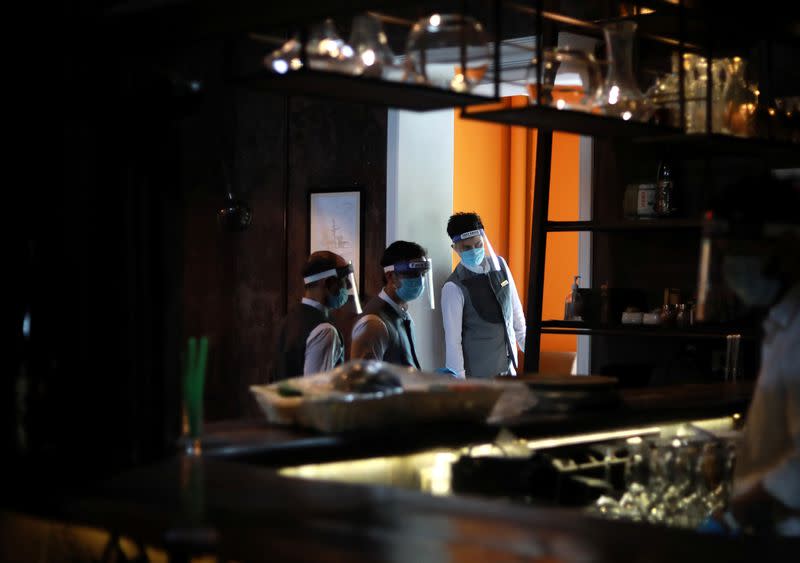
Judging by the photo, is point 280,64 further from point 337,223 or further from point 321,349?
point 337,223

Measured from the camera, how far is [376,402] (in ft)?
10.5

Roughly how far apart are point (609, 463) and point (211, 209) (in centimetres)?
571

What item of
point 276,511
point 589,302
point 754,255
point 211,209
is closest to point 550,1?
point 589,302

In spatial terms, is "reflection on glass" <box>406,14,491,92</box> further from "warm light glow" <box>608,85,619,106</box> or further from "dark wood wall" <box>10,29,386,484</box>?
"warm light glow" <box>608,85,619,106</box>

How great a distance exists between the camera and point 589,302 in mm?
6352

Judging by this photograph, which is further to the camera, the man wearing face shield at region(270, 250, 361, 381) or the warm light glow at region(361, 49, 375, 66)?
the man wearing face shield at region(270, 250, 361, 381)

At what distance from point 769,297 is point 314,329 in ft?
10.2

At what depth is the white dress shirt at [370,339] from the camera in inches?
222

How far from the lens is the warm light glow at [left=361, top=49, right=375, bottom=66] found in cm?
284

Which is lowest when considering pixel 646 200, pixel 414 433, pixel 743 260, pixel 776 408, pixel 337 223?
pixel 414 433

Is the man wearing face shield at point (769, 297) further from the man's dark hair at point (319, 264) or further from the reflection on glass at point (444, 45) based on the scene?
the man's dark hair at point (319, 264)

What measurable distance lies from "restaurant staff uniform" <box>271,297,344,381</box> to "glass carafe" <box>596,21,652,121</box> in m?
2.45

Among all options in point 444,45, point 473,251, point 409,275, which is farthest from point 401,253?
point 444,45

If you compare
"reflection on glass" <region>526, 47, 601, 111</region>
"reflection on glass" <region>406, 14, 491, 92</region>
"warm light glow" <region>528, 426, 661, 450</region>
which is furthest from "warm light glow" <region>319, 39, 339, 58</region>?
"warm light glow" <region>528, 426, 661, 450</region>
